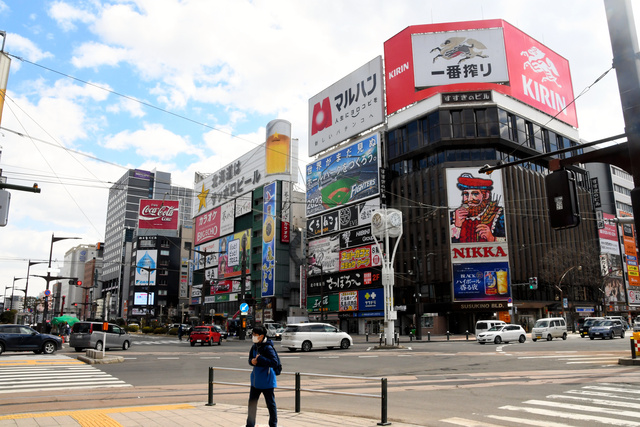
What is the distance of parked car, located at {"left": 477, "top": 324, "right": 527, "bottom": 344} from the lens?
35625 millimetres

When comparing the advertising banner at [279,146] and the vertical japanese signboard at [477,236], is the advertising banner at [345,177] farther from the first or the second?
the vertical japanese signboard at [477,236]

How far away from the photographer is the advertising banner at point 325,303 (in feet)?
228

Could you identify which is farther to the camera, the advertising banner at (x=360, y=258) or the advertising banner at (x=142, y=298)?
the advertising banner at (x=142, y=298)

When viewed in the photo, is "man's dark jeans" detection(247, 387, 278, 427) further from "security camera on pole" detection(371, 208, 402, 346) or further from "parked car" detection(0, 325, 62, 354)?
"security camera on pole" detection(371, 208, 402, 346)

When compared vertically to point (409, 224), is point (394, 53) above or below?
above

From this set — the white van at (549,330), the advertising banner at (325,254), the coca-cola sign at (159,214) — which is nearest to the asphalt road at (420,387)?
the white van at (549,330)

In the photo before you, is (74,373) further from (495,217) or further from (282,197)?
(282,197)

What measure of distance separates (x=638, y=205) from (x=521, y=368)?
15.3 meters

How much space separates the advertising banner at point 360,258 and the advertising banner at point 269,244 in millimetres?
16388

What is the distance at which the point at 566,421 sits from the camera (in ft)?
26.4

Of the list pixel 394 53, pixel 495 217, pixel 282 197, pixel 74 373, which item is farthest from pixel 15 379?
pixel 282 197

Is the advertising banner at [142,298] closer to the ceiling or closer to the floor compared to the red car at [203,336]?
closer to the ceiling

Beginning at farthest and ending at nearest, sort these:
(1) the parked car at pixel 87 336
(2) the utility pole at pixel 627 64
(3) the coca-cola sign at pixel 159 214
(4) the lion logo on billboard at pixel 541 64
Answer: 1. (3) the coca-cola sign at pixel 159 214
2. (4) the lion logo on billboard at pixel 541 64
3. (1) the parked car at pixel 87 336
4. (2) the utility pole at pixel 627 64

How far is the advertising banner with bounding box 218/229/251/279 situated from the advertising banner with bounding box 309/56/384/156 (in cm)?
2250
